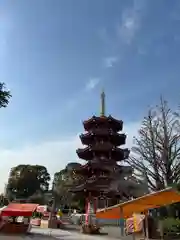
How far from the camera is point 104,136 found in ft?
172

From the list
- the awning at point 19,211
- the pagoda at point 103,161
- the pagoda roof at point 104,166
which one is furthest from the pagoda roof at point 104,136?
the awning at point 19,211

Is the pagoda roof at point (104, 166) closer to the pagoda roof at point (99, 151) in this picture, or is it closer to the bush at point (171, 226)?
the pagoda roof at point (99, 151)

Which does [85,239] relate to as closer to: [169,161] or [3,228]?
[3,228]

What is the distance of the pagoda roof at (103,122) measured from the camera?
53475mm

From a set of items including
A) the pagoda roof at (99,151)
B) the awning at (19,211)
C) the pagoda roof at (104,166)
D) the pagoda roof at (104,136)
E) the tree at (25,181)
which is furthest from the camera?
the tree at (25,181)

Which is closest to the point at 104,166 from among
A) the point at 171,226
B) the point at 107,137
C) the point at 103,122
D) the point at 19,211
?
the point at 107,137

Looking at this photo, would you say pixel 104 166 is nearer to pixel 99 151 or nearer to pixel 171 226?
pixel 99 151

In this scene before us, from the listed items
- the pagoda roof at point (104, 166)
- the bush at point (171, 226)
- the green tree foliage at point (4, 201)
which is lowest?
the bush at point (171, 226)

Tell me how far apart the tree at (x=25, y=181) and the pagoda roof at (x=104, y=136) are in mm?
36155

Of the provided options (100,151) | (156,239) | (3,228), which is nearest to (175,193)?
(156,239)

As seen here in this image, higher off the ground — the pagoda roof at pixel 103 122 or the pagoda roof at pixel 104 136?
the pagoda roof at pixel 103 122

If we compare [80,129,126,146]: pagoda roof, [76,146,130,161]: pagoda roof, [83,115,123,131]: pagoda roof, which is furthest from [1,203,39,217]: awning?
[83,115,123,131]: pagoda roof

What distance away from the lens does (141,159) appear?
99.8 feet

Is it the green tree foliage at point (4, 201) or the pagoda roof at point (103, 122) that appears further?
the green tree foliage at point (4, 201)
